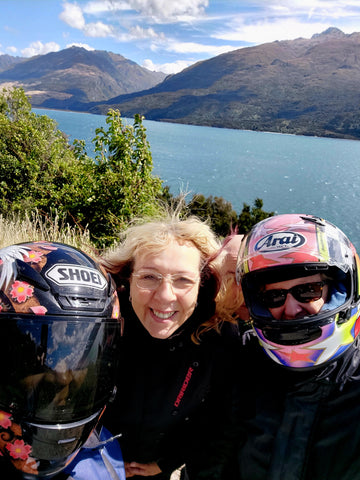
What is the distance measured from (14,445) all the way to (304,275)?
148 centimetres

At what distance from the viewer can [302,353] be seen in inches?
71.9

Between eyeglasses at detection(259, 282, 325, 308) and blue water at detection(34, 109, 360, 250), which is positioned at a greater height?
eyeglasses at detection(259, 282, 325, 308)

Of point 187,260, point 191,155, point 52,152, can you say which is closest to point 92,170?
point 52,152

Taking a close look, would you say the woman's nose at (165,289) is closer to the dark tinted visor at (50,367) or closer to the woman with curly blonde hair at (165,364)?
the woman with curly blonde hair at (165,364)

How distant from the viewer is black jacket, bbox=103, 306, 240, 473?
209 centimetres

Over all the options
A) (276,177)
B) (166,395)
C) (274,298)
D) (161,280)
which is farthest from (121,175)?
(276,177)

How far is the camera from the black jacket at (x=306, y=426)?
1.66 metres

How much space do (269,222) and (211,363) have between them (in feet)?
2.81

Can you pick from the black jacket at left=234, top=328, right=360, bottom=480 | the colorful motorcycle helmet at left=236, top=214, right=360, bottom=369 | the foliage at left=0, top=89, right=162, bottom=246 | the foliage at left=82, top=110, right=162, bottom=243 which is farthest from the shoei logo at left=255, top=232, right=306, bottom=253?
the foliage at left=82, top=110, right=162, bottom=243

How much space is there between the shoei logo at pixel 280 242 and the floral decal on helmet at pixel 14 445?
1.34 m

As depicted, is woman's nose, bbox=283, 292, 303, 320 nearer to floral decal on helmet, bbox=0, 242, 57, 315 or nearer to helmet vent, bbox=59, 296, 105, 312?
helmet vent, bbox=59, 296, 105, 312

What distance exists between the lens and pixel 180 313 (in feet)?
7.11

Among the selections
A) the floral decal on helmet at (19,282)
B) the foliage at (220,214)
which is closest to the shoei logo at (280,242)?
the floral decal on helmet at (19,282)

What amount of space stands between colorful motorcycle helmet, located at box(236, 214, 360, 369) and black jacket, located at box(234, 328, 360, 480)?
0.27 feet
